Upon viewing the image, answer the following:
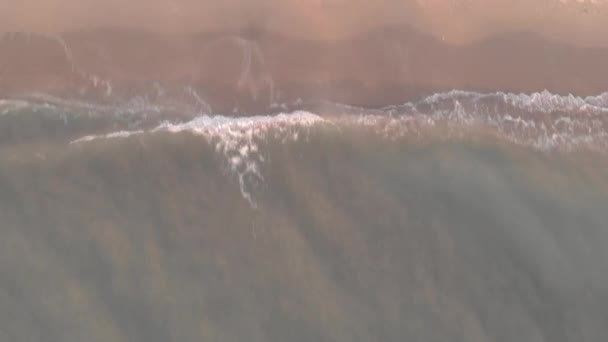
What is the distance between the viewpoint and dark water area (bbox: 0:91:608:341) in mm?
3826

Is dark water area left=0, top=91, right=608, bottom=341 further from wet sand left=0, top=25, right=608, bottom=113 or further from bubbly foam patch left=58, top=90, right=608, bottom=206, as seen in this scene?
wet sand left=0, top=25, right=608, bottom=113

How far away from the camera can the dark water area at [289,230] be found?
383 cm

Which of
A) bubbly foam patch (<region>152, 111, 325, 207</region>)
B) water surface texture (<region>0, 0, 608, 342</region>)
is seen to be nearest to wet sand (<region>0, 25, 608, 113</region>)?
water surface texture (<region>0, 0, 608, 342</region>)

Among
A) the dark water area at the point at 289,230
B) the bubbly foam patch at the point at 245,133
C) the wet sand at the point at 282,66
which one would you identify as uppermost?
the wet sand at the point at 282,66

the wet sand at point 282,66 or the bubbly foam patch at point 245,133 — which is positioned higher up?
the wet sand at point 282,66

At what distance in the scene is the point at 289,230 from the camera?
4.06 meters

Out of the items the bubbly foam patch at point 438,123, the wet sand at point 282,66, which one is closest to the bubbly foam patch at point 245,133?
the bubbly foam patch at point 438,123

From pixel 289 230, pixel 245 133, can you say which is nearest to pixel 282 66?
pixel 245 133

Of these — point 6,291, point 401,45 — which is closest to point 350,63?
point 401,45

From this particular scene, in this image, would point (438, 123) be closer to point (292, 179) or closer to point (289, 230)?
point (292, 179)

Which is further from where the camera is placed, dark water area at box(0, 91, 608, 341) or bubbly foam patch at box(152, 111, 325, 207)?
bubbly foam patch at box(152, 111, 325, 207)

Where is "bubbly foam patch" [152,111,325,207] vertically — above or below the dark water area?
above

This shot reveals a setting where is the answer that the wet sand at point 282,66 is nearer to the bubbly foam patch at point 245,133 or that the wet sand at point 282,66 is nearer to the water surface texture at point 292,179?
the water surface texture at point 292,179

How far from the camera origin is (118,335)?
3.75 m
